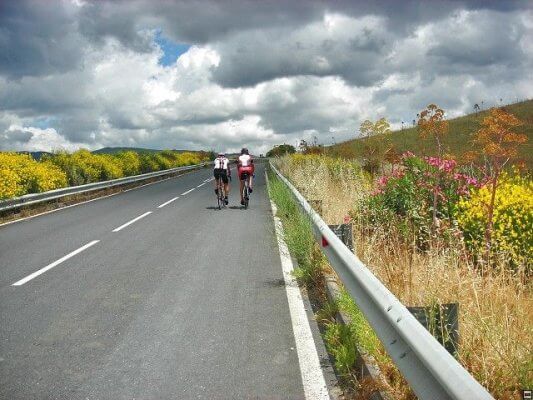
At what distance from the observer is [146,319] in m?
5.20

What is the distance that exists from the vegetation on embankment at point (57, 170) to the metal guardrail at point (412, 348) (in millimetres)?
14758

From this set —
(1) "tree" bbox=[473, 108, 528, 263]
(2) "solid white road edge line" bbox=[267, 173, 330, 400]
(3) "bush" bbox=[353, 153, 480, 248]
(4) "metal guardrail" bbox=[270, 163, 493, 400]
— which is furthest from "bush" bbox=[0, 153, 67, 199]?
(4) "metal guardrail" bbox=[270, 163, 493, 400]

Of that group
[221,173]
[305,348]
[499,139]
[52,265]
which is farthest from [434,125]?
[221,173]

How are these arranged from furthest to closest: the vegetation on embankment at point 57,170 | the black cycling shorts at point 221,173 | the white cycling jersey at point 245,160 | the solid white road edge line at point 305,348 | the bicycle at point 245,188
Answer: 1. the vegetation on embankment at point 57,170
2. the white cycling jersey at point 245,160
3. the bicycle at point 245,188
4. the black cycling shorts at point 221,173
5. the solid white road edge line at point 305,348

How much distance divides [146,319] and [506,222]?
449 centimetres

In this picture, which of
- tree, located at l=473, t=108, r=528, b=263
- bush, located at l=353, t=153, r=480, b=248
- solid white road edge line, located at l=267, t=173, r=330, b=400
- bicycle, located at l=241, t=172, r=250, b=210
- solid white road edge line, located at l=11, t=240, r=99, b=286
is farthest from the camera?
bicycle, located at l=241, t=172, r=250, b=210

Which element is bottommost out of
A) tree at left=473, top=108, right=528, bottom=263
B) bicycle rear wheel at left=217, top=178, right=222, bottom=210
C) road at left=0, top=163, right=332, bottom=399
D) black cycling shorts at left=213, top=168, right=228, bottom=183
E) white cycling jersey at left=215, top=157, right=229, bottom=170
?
road at left=0, top=163, right=332, bottom=399

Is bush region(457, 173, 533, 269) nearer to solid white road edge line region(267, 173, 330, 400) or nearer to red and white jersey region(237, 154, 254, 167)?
solid white road edge line region(267, 173, 330, 400)

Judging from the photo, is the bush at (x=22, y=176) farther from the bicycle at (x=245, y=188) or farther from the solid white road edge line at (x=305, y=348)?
the solid white road edge line at (x=305, y=348)

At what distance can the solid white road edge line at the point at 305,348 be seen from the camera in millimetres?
3592

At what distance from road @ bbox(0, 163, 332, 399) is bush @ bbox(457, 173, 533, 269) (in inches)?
106

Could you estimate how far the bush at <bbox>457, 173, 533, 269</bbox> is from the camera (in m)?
5.87

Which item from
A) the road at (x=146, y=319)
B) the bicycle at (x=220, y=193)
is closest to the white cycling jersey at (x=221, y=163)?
the bicycle at (x=220, y=193)

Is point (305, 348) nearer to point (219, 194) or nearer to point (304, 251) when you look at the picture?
point (304, 251)
